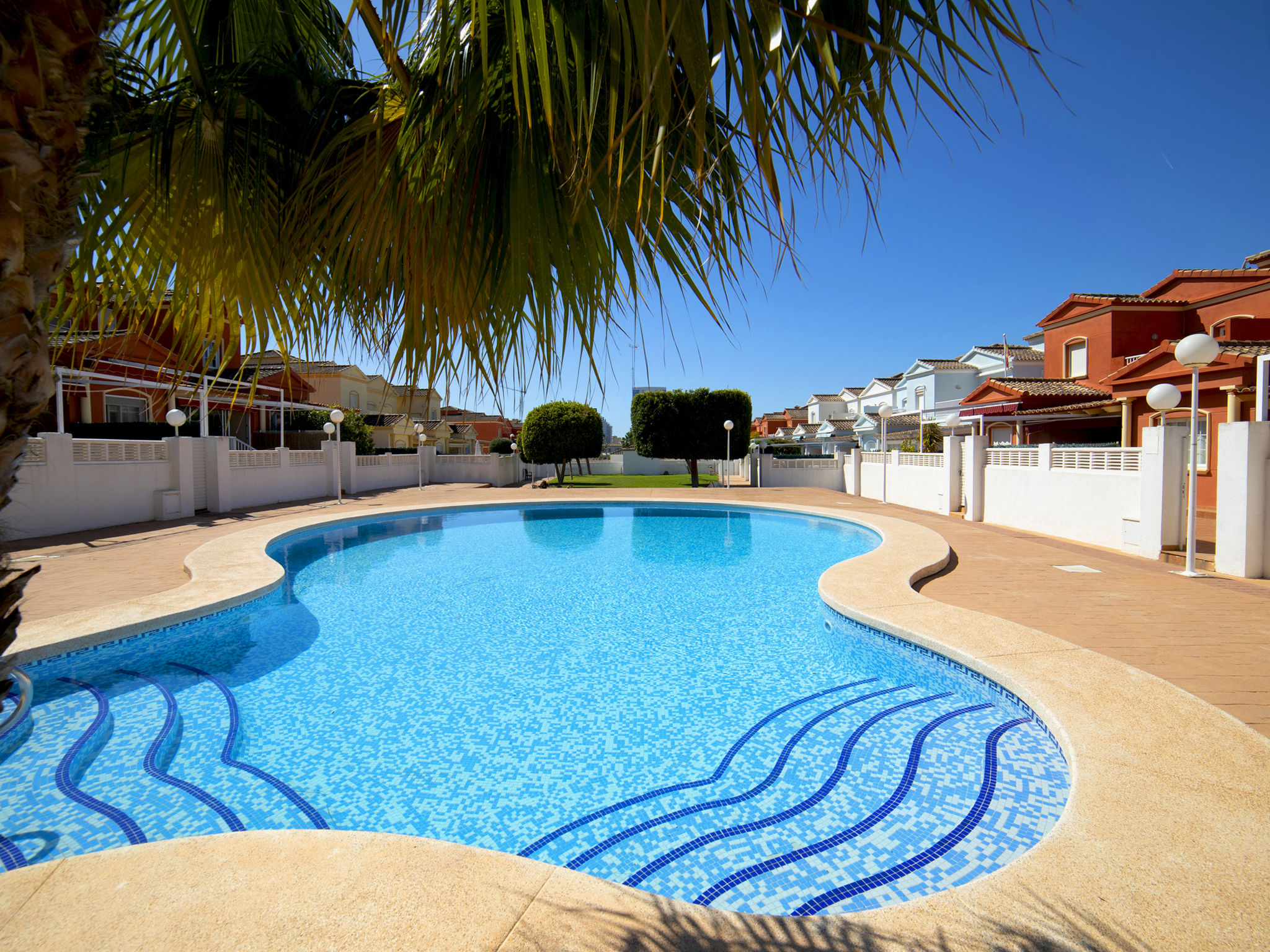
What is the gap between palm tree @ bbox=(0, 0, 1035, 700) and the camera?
107cm

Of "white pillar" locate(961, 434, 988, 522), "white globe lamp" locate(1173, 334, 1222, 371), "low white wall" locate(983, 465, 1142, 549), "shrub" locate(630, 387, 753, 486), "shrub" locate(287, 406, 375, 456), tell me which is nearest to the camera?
"white globe lamp" locate(1173, 334, 1222, 371)

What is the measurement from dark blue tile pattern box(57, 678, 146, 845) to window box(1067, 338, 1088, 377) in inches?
1016

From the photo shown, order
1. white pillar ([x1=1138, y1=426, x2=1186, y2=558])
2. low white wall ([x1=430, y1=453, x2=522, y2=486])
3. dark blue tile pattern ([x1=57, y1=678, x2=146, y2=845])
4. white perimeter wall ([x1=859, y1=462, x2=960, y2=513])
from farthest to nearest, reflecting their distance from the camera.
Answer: low white wall ([x1=430, y1=453, x2=522, y2=486]) → white perimeter wall ([x1=859, y1=462, x2=960, y2=513]) → white pillar ([x1=1138, y1=426, x2=1186, y2=558]) → dark blue tile pattern ([x1=57, y1=678, x2=146, y2=845])

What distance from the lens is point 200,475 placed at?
15.5 metres

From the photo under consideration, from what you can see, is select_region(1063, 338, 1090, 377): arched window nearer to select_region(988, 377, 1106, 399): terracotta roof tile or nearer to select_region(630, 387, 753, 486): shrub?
select_region(988, 377, 1106, 399): terracotta roof tile

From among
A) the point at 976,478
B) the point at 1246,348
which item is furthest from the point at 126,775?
the point at 1246,348

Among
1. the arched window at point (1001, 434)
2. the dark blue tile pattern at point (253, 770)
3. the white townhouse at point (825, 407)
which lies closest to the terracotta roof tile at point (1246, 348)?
the arched window at point (1001, 434)

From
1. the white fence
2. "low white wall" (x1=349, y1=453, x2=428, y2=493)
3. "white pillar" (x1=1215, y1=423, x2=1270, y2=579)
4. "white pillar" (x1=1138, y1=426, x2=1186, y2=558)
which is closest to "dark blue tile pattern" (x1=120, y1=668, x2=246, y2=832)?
the white fence

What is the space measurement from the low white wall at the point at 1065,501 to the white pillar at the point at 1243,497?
167cm

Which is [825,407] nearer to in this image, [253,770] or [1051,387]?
[1051,387]

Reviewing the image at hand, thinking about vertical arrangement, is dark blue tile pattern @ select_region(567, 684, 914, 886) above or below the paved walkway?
below

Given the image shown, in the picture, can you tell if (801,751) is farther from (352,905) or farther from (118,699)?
(118,699)

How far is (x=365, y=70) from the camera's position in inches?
77.6

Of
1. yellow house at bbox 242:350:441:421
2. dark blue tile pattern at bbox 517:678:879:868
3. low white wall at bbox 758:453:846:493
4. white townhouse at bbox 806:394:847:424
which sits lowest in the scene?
dark blue tile pattern at bbox 517:678:879:868
